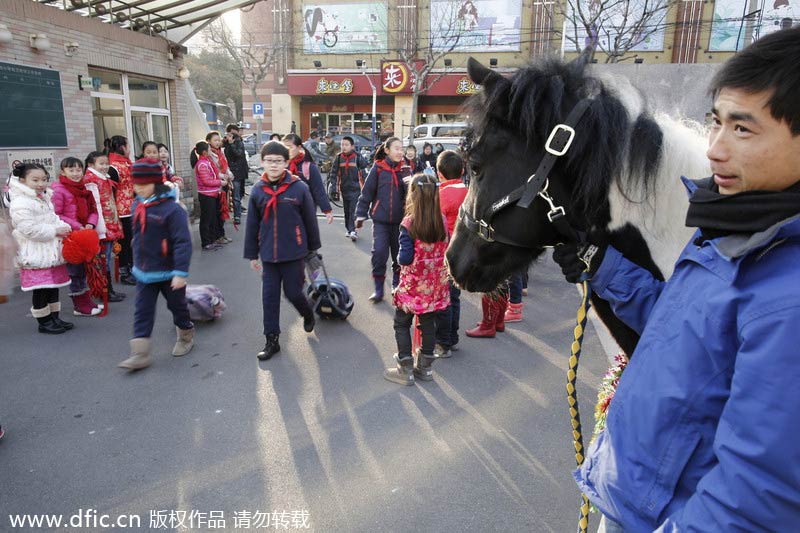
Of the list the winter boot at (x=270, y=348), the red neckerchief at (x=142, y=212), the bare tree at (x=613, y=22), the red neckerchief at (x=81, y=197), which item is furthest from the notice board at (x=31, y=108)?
the bare tree at (x=613, y=22)

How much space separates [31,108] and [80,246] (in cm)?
431

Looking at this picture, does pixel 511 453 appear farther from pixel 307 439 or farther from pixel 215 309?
pixel 215 309

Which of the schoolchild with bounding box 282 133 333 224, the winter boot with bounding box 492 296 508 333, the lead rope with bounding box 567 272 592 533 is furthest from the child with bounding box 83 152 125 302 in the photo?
the lead rope with bounding box 567 272 592 533

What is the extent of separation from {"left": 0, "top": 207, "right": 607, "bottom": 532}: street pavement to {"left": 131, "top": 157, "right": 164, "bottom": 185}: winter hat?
63.5 inches

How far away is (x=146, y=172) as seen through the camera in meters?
4.27

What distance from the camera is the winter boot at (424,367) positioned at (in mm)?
4223

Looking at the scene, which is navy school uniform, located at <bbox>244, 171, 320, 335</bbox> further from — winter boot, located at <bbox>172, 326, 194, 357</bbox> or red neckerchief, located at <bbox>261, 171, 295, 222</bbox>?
winter boot, located at <bbox>172, 326, 194, 357</bbox>

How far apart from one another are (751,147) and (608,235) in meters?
0.63

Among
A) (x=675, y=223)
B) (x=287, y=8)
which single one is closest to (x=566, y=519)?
(x=675, y=223)

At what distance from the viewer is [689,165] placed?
4.68 feet

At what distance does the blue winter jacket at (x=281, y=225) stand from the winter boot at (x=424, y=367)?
152 centimetres

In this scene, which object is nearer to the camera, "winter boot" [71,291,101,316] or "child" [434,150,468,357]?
"child" [434,150,468,357]

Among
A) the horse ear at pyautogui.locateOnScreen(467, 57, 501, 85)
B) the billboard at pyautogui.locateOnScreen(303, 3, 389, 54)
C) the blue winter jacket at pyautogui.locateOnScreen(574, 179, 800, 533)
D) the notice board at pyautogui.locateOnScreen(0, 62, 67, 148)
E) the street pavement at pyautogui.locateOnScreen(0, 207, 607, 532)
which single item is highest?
the billboard at pyautogui.locateOnScreen(303, 3, 389, 54)

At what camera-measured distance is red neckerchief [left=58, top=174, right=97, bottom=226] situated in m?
5.42
